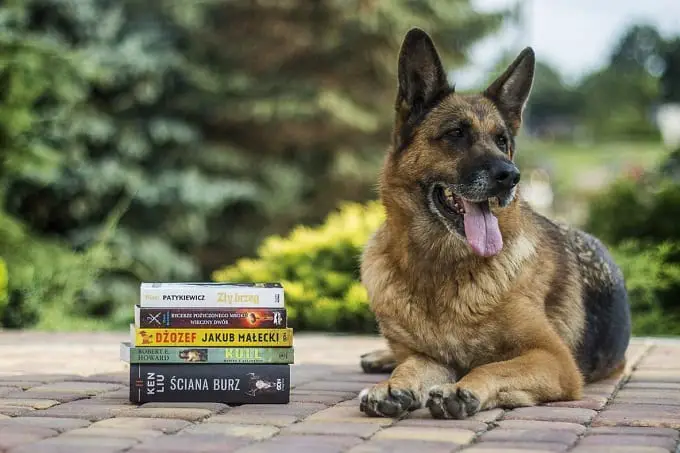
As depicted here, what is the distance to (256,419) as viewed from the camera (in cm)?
370

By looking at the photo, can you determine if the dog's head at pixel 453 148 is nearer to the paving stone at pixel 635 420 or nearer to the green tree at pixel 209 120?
the paving stone at pixel 635 420

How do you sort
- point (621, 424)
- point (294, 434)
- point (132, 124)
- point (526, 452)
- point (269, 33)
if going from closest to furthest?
point (526, 452) → point (294, 434) → point (621, 424) → point (132, 124) → point (269, 33)

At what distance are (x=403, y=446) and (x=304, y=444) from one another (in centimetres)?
32

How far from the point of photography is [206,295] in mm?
4082

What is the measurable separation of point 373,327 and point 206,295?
4483 millimetres

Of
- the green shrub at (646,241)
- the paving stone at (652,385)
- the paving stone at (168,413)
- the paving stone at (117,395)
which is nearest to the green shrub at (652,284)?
the green shrub at (646,241)

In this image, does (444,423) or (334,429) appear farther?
(444,423)

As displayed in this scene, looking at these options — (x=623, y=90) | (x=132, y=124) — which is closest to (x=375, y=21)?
(x=132, y=124)

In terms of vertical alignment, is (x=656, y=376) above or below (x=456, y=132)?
below

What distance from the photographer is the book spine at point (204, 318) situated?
13.3ft

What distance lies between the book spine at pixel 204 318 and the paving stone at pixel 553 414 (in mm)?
1056

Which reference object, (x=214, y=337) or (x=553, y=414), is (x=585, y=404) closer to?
(x=553, y=414)

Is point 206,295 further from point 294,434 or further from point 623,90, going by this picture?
point 623,90

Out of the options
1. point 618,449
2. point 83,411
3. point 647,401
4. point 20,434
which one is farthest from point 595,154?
point 20,434
